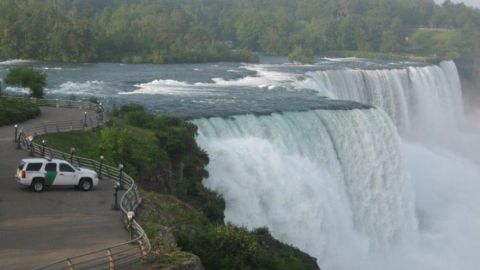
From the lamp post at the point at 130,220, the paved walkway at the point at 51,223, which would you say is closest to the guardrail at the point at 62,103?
the paved walkway at the point at 51,223

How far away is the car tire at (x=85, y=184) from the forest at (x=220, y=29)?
58069mm

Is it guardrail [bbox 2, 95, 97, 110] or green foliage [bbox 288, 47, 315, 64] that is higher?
guardrail [bbox 2, 95, 97, 110]

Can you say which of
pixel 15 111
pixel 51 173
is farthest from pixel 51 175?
pixel 15 111

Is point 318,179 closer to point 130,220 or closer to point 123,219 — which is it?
point 123,219

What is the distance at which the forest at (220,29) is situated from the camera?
78250 millimetres

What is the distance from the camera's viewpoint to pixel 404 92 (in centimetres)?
6550

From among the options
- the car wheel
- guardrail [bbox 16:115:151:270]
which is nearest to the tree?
guardrail [bbox 16:115:151:270]

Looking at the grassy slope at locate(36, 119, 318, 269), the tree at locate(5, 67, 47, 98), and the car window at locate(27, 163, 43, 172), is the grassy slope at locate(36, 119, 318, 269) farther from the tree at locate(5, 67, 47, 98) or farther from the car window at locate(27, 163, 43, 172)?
the tree at locate(5, 67, 47, 98)

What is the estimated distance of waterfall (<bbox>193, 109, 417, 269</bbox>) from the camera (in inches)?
1139

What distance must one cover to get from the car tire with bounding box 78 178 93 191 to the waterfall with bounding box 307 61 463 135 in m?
34.3

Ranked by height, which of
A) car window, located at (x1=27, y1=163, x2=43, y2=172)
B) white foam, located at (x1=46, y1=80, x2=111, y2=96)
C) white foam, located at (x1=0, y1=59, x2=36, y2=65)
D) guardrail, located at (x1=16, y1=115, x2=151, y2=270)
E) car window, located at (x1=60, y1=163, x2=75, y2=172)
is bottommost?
white foam, located at (x1=0, y1=59, x2=36, y2=65)

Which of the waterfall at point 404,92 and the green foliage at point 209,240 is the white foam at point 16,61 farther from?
the green foliage at point 209,240

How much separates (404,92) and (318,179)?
3643 centimetres

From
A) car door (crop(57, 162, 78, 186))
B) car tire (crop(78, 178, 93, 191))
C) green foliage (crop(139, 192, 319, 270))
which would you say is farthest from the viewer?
car tire (crop(78, 178, 93, 191))
